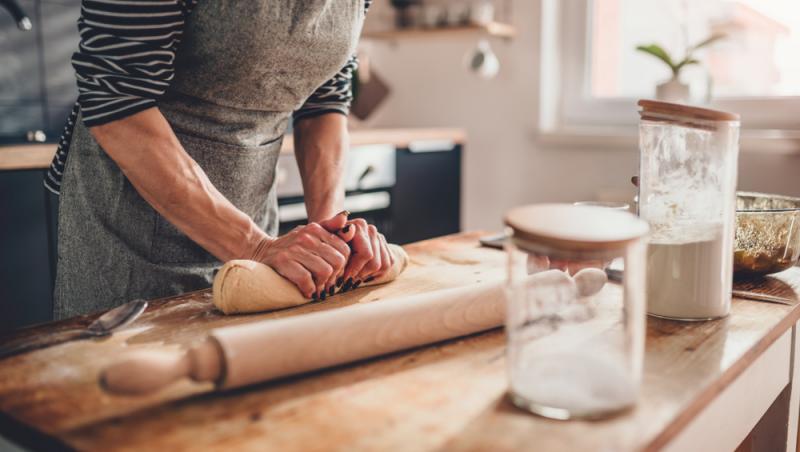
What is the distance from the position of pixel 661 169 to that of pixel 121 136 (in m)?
0.67

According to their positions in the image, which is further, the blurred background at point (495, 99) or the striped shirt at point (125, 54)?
the blurred background at point (495, 99)

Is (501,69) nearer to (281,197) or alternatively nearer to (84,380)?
(281,197)

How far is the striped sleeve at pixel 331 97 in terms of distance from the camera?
1.28 m

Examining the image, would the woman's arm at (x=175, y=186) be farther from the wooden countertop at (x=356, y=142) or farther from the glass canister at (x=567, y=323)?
the wooden countertop at (x=356, y=142)

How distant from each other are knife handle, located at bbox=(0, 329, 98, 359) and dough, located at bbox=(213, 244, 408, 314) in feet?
0.44

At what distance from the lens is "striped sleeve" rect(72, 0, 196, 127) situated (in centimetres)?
87

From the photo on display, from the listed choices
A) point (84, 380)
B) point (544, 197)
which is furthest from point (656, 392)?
point (544, 197)

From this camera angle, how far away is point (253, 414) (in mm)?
533

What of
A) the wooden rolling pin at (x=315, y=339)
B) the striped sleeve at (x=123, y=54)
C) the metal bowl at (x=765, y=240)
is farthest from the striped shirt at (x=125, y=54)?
the metal bowl at (x=765, y=240)

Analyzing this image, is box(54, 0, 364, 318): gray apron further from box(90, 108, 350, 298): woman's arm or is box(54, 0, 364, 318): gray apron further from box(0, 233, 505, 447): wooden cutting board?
box(0, 233, 505, 447): wooden cutting board

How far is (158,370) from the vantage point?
522 millimetres

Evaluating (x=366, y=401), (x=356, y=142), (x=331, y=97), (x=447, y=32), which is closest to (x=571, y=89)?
(x=447, y=32)

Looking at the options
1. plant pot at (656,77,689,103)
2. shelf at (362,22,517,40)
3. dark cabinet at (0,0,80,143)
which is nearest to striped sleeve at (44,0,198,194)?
dark cabinet at (0,0,80,143)

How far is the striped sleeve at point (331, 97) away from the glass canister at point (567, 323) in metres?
0.75
